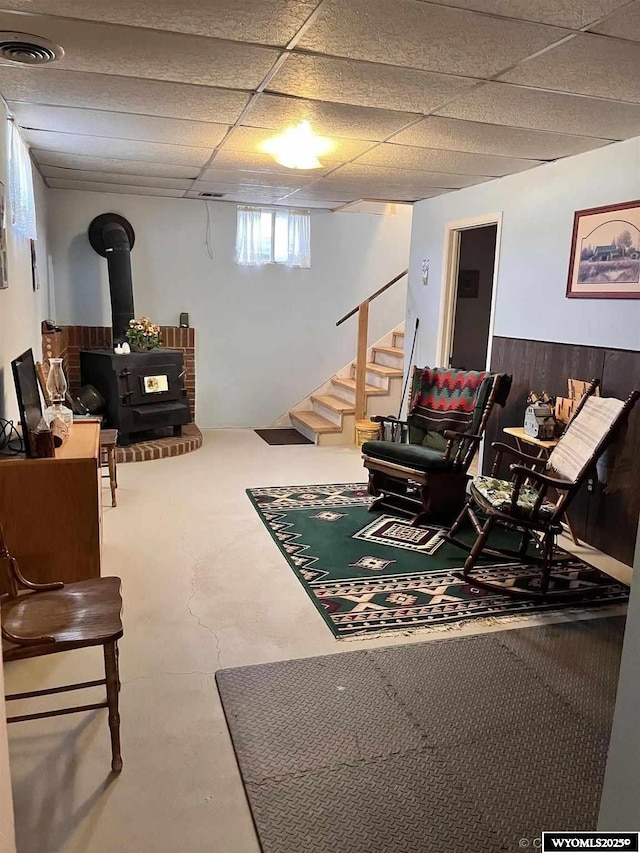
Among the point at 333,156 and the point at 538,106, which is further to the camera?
the point at 333,156

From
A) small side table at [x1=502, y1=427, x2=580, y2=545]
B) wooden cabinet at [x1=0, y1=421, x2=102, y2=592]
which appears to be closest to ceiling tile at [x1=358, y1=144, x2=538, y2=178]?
small side table at [x1=502, y1=427, x2=580, y2=545]

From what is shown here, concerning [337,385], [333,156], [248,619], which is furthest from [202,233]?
[248,619]

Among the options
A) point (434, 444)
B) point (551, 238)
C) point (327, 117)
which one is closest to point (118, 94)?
point (327, 117)

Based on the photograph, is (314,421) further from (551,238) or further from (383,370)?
(551,238)

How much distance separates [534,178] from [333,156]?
4.25 feet

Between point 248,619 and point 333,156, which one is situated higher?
point 333,156

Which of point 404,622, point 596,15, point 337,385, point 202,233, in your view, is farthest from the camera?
point 337,385

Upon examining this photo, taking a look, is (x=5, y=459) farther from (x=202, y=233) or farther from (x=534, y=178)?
(x=202, y=233)

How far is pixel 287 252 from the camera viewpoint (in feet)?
21.3

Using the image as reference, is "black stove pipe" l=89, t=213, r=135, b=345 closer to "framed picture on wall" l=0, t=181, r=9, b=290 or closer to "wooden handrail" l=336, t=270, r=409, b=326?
"wooden handrail" l=336, t=270, r=409, b=326

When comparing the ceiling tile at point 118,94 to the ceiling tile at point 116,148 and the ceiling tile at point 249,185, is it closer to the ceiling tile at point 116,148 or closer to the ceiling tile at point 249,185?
the ceiling tile at point 116,148

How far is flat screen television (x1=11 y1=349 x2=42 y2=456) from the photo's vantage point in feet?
8.17

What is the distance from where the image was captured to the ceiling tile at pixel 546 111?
270 cm

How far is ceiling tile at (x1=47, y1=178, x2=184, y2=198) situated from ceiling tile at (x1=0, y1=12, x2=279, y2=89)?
3.16m
